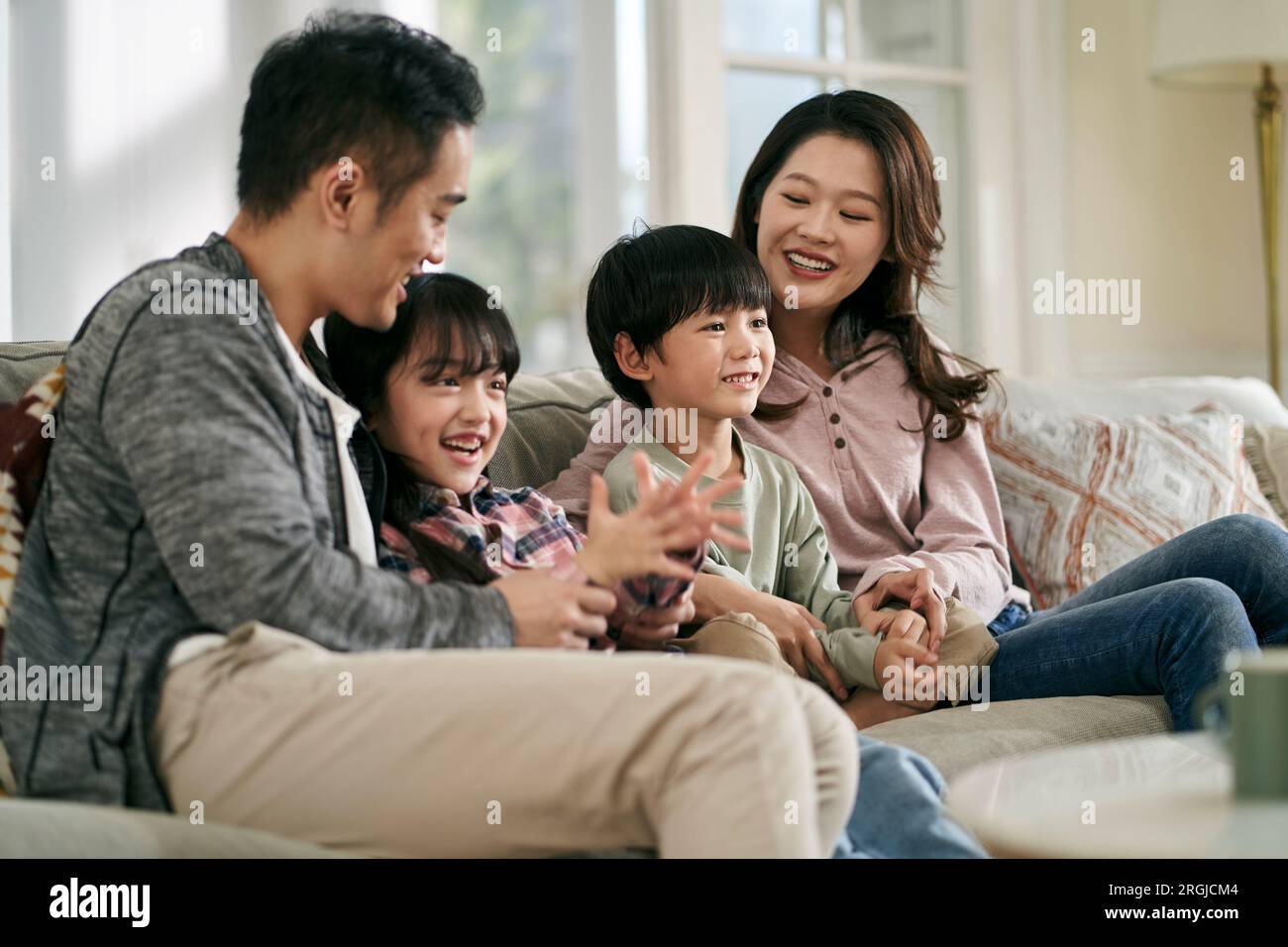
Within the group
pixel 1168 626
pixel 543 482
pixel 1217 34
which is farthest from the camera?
pixel 1217 34

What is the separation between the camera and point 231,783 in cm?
116

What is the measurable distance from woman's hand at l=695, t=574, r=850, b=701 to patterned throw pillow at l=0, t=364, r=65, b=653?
741mm

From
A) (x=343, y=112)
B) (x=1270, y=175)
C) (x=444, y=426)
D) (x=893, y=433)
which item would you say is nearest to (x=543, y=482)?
(x=444, y=426)

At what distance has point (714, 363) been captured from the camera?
1.81 m

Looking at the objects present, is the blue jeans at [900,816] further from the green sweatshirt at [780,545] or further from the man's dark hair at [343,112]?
the man's dark hair at [343,112]

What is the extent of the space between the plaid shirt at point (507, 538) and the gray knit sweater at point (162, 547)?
0.72ft

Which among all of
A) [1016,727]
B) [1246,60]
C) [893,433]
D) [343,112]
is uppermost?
[1246,60]

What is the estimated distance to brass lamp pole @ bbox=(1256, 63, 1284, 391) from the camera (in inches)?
139

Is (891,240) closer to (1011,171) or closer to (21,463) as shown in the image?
(21,463)

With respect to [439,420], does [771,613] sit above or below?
below

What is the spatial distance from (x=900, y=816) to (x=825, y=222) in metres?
0.99

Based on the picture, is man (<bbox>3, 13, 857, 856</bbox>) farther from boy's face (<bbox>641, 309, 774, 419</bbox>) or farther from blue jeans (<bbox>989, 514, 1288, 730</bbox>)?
blue jeans (<bbox>989, 514, 1288, 730</bbox>)

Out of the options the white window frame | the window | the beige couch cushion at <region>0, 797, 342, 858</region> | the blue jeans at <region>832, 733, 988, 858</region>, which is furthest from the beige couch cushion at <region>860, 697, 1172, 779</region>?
the window

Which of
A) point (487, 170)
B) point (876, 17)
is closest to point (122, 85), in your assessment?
point (876, 17)
